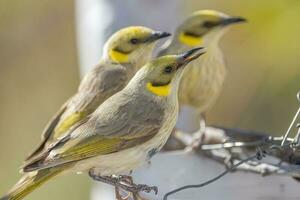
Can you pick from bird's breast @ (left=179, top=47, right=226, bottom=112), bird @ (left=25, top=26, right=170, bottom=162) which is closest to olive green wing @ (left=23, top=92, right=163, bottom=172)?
bird @ (left=25, top=26, right=170, bottom=162)

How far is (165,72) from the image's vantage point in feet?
17.8

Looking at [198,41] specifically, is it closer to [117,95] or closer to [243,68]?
[117,95]

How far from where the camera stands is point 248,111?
965 cm

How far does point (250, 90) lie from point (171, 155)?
138 inches

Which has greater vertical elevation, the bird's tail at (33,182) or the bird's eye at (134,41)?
the bird's eye at (134,41)

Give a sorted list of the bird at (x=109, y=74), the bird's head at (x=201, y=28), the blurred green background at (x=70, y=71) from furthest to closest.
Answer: the blurred green background at (x=70, y=71)
the bird's head at (x=201, y=28)
the bird at (x=109, y=74)

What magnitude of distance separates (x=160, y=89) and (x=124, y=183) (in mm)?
500

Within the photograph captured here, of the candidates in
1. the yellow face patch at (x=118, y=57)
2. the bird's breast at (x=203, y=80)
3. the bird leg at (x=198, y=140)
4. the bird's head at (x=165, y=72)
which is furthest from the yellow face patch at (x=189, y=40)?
the bird's head at (x=165, y=72)

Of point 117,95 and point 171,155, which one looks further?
point 171,155

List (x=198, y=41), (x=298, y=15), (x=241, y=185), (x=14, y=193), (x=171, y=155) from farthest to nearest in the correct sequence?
(x=298, y=15) < (x=198, y=41) < (x=171, y=155) < (x=241, y=185) < (x=14, y=193)

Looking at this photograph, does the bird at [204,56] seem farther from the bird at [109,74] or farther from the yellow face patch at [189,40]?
the bird at [109,74]

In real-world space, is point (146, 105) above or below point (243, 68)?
above

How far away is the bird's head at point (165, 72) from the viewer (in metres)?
5.37

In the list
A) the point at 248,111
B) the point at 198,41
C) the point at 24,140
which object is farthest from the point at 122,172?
the point at 24,140
